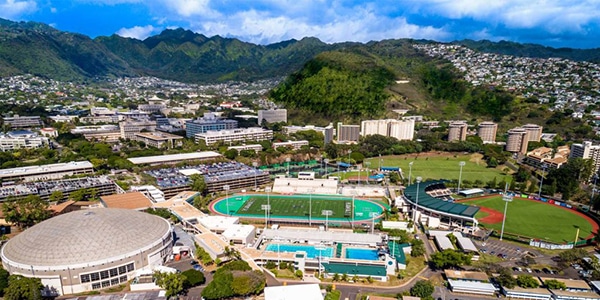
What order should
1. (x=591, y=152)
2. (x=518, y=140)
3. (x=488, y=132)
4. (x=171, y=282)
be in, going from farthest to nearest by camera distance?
(x=488, y=132), (x=518, y=140), (x=591, y=152), (x=171, y=282)

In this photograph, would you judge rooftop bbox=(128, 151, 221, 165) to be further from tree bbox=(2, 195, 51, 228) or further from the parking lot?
the parking lot

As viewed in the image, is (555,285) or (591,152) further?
(591,152)

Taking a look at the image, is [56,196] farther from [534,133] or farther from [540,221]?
[534,133]

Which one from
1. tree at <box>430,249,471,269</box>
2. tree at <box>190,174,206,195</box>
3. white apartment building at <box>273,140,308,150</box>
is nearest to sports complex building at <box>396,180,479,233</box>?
tree at <box>430,249,471,269</box>

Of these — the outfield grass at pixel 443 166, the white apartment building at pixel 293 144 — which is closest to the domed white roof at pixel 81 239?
the outfield grass at pixel 443 166

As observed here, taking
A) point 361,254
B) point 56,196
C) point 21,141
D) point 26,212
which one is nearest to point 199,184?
point 56,196

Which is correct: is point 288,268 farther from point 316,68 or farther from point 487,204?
point 316,68
